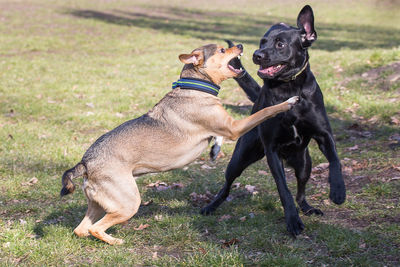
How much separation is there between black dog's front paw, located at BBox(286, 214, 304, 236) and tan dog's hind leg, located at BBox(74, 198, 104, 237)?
1.80 meters

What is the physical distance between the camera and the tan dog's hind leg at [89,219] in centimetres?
434

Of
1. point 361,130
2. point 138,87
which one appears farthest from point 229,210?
point 138,87

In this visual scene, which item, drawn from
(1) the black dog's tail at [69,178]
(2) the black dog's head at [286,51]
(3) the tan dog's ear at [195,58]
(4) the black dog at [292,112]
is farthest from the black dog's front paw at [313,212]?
(1) the black dog's tail at [69,178]

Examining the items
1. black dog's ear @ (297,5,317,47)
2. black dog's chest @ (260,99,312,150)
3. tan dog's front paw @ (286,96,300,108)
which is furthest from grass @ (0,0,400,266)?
black dog's ear @ (297,5,317,47)

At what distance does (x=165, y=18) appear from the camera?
84.2 ft

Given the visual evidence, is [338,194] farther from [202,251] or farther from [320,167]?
[320,167]

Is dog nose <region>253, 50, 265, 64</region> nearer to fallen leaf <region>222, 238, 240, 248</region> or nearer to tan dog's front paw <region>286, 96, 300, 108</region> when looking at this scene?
tan dog's front paw <region>286, 96, 300, 108</region>

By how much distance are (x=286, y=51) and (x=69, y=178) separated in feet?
7.91

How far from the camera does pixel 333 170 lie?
427 centimetres

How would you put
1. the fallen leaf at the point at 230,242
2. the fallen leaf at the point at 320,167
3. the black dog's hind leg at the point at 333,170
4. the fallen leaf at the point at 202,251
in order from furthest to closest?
1. the fallen leaf at the point at 320,167
2. the fallen leaf at the point at 230,242
3. the black dog's hind leg at the point at 333,170
4. the fallen leaf at the point at 202,251

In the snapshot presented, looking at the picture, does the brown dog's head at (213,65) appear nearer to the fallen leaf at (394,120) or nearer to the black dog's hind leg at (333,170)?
the black dog's hind leg at (333,170)

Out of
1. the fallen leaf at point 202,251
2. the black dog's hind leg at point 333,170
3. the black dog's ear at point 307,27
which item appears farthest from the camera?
the black dog's ear at point 307,27

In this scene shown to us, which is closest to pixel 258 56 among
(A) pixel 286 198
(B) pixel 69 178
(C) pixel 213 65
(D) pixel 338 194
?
(C) pixel 213 65

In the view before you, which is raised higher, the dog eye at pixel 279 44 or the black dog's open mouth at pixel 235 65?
the dog eye at pixel 279 44
